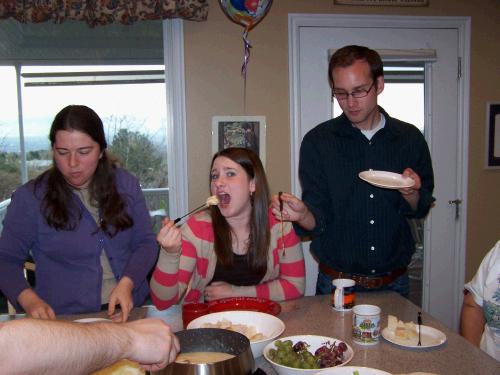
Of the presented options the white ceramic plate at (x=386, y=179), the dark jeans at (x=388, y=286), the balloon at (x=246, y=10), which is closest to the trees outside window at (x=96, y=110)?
the balloon at (x=246, y=10)

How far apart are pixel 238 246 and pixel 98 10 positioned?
1820mm

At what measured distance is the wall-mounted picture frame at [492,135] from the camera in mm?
3553

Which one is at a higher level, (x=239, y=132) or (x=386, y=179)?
(x=239, y=132)

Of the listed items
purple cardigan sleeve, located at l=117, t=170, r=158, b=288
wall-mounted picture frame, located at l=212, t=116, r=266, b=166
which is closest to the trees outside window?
wall-mounted picture frame, located at l=212, t=116, r=266, b=166

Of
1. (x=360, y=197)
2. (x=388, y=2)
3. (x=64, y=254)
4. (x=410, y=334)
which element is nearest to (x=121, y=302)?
(x=64, y=254)

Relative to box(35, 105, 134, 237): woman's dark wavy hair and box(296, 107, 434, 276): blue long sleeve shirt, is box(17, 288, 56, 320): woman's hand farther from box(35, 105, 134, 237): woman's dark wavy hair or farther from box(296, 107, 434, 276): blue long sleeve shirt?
box(296, 107, 434, 276): blue long sleeve shirt

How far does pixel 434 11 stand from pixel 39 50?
271cm

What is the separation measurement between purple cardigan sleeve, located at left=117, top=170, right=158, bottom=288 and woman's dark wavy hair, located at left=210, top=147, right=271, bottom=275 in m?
0.27

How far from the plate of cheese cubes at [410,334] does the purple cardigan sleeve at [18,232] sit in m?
1.29

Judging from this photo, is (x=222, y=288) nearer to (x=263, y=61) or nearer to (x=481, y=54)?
(x=263, y=61)

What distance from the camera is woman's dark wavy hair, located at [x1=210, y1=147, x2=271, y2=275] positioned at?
196 cm

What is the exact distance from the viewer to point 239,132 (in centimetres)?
331

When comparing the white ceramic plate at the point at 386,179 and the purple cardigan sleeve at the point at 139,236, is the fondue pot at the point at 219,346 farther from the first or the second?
the white ceramic plate at the point at 386,179

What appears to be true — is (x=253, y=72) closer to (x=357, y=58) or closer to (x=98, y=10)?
(x=98, y=10)
